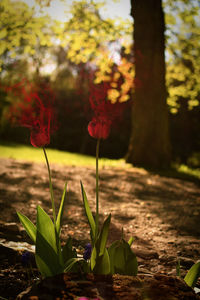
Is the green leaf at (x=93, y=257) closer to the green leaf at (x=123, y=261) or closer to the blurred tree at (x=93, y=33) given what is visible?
the green leaf at (x=123, y=261)

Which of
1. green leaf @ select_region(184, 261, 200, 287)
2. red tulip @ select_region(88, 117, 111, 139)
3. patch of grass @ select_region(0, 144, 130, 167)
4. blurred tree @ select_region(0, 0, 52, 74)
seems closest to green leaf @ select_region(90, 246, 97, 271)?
green leaf @ select_region(184, 261, 200, 287)

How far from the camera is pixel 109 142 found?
1546cm

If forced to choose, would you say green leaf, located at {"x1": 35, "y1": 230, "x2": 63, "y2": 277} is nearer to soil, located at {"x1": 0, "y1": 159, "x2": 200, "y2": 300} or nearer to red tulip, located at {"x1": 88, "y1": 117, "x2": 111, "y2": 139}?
soil, located at {"x1": 0, "y1": 159, "x2": 200, "y2": 300}

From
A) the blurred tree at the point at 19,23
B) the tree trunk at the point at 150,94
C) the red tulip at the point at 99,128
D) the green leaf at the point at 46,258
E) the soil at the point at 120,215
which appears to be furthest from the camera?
the tree trunk at the point at 150,94

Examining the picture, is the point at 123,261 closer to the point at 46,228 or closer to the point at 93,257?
the point at 93,257

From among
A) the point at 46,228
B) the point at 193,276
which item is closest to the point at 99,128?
the point at 46,228

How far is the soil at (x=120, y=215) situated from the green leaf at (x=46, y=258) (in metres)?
0.18

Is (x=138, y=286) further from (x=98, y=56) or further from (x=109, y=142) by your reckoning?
(x=109, y=142)

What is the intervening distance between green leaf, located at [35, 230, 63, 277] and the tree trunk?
6.61 meters

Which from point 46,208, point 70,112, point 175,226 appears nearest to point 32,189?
point 46,208

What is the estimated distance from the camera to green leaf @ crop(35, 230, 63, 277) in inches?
55.4

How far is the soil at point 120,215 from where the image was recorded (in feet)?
6.50

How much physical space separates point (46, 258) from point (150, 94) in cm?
714

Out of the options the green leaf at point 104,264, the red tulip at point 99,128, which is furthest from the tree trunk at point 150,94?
the green leaf at point 104,264
